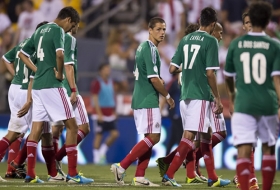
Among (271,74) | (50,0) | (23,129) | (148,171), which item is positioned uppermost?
(50,0)

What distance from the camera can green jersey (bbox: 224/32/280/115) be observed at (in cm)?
792

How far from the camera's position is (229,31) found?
1958 centimetres

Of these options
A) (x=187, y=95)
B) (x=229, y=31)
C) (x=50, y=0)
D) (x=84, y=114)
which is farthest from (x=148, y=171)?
(x=50, y=0)

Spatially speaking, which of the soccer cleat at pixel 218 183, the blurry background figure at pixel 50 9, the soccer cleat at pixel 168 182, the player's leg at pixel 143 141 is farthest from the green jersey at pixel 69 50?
the blurry background figure at pixel 50 9

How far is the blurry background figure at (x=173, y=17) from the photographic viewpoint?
19359 millimetres

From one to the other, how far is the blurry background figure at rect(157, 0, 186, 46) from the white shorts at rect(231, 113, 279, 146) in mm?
11397

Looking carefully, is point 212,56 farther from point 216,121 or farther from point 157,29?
point 216,121

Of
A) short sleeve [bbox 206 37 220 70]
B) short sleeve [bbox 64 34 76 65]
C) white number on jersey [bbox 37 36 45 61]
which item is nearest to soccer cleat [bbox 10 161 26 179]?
short sleeve [bbox 64 34 76 65]

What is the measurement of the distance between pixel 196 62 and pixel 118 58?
9.75 meters

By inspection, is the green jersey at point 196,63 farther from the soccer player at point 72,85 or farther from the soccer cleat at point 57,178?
the soccer cleat at point 57,178

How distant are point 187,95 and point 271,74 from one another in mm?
2504

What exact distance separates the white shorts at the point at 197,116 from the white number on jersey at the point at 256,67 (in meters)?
2.30

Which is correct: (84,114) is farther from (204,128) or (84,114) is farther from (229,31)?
(229,31)

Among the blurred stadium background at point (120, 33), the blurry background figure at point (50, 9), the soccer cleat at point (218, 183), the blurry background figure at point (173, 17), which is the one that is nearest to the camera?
the soccer cleat at point (218, 183)
